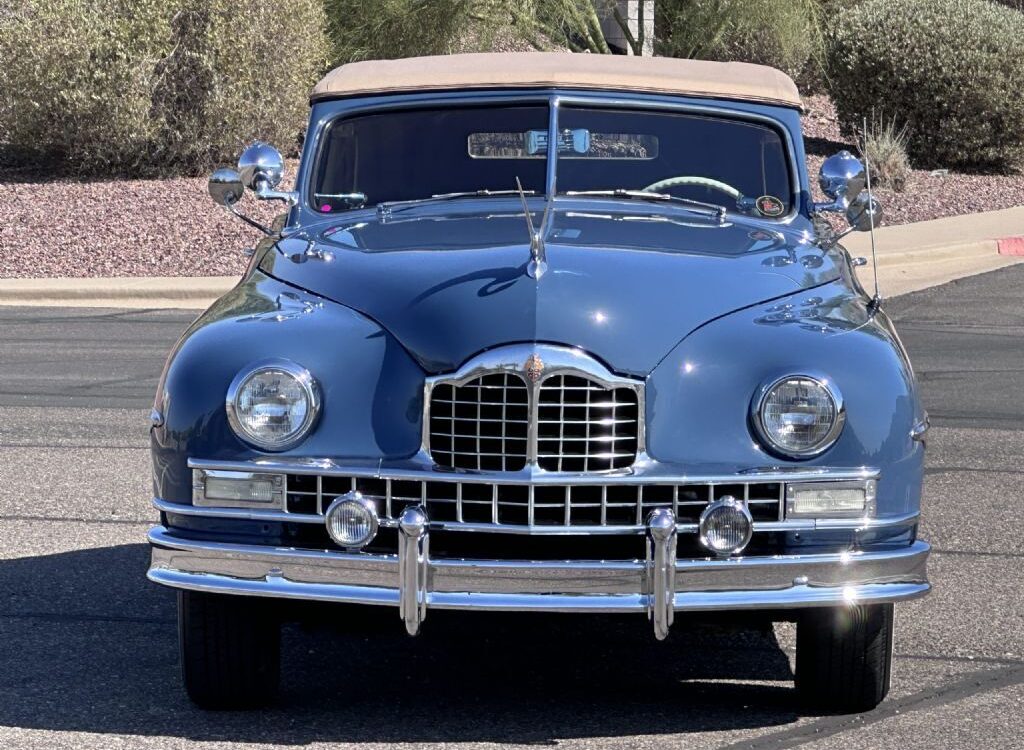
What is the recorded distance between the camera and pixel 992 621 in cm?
544

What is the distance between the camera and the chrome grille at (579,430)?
410 cm

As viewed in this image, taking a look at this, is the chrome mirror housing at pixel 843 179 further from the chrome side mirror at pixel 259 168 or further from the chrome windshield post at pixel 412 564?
the chrome windshield post at pixel 412 564

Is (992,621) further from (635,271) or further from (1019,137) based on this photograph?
(1019,137)

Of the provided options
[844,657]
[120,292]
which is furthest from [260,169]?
[120,292]

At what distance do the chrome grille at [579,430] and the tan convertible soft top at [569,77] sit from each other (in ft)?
6.35

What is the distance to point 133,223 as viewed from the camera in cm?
1638

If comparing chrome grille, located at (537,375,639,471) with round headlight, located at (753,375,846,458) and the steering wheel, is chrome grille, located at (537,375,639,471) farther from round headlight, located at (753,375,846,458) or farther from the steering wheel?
the steering wheel

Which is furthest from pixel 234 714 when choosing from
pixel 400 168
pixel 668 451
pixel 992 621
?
pixel 992 621

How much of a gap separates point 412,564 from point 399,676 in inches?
39.5

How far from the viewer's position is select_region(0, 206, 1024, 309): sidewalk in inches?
551

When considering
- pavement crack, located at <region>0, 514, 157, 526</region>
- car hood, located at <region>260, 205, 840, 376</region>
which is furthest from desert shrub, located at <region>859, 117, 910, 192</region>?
car hood, located at <region>260, 205, 840, 376</region>

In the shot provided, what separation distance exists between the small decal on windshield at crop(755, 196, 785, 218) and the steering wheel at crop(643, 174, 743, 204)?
7 centimetres

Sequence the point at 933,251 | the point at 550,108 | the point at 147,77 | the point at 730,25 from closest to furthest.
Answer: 1. the point at 550,108
2. the point at 933,251
3. the point at 147,77
4. the point at 730,25

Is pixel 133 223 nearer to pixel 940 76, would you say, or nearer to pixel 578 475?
pixel 940 76
